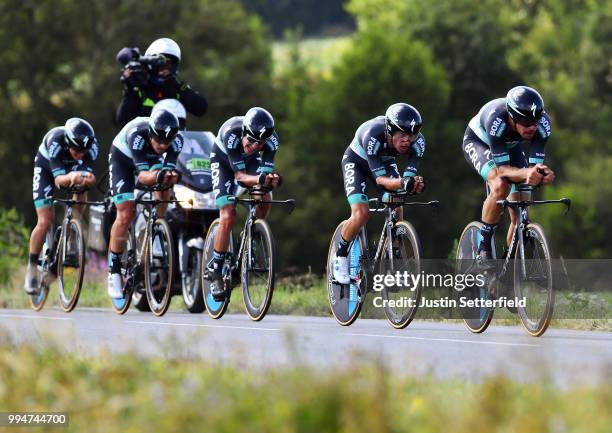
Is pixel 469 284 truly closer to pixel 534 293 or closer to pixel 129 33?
pixel 534 293

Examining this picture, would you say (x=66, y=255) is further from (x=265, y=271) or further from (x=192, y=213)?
(x=265, y=271)

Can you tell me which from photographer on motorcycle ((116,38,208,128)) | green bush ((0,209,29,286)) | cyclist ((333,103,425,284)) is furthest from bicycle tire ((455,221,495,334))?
green bush ((0,209,29,286))

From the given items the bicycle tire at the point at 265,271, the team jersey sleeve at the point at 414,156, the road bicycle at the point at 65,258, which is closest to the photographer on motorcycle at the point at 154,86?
the road bicycle at the point at 65,258

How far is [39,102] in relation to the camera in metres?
59.0

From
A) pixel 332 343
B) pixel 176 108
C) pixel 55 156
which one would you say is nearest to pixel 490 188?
pixel 332 343

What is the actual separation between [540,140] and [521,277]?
1140 mm

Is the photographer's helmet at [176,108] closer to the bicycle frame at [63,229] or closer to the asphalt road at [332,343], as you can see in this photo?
the bicycle frame at [63,229]

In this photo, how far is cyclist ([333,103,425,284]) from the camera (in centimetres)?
1327

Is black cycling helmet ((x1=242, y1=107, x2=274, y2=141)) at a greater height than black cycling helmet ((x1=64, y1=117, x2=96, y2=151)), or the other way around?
black cycling helmet ((x1=64, y1=117, x2=96, y2=151))

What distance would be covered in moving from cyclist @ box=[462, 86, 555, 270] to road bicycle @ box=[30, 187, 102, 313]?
5160 mm

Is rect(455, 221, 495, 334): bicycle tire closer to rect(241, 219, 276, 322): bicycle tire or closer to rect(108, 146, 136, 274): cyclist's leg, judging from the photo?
rect(241, 219, 276, 322): bicycle tire

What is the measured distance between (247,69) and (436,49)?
1785 centimetres

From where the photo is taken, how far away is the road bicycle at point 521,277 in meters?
12.2

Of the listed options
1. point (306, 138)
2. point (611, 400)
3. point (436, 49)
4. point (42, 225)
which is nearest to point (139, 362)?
point (611, 400)
